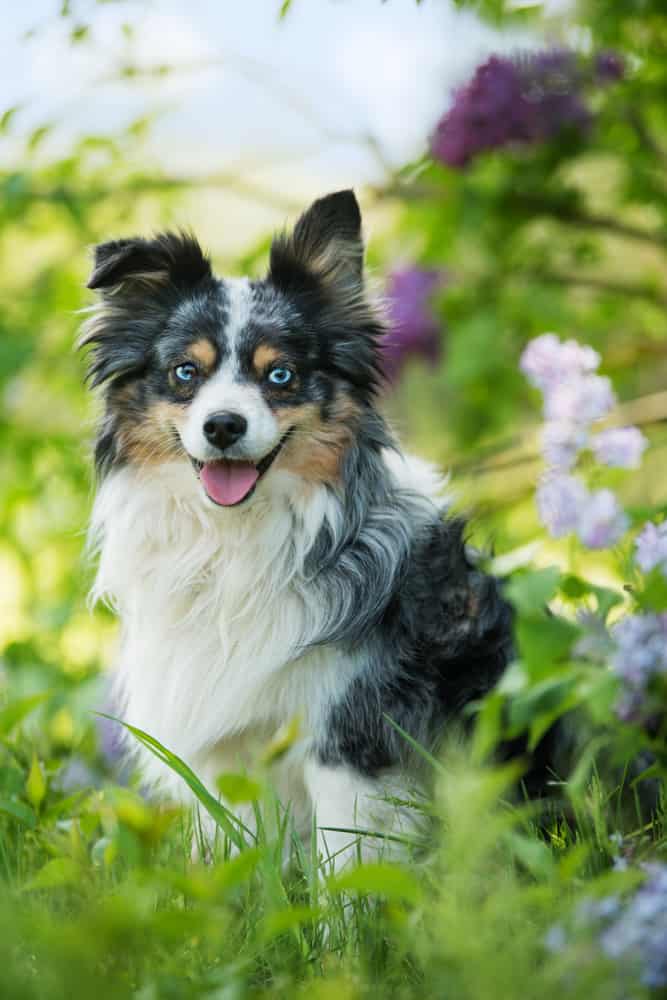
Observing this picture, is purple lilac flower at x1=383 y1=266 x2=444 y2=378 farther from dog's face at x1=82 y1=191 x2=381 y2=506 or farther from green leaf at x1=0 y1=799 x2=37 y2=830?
green leaf at x1=0 y1=799 x2=37 y2=830

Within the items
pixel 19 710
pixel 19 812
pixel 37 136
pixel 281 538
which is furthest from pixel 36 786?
pixel 37 136

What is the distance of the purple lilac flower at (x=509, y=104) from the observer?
3859 mm

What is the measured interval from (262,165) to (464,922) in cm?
397

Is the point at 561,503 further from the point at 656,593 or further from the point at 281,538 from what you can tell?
the point at 281,538

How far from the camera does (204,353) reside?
304cm

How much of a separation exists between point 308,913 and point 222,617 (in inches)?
55.3

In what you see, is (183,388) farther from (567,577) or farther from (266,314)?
(567,577)

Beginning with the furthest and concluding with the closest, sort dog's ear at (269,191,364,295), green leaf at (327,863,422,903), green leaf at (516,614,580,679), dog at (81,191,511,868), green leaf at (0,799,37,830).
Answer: dog's ear at (269,191,364,295) < dog at (81,191,511,868) < green leaf at (0,799,37,830) < green leaf at (516,614,580,679) < green leaf at (327,863,422,903)

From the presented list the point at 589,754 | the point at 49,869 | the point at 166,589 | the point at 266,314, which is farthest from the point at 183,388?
the point at 589,754

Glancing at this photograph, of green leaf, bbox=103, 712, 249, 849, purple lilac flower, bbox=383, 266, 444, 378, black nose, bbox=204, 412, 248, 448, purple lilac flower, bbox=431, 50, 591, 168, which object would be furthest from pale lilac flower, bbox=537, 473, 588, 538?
purple lilac flower, bbox=383, 266, 444, 378

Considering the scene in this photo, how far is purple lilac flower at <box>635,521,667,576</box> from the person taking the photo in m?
1.98

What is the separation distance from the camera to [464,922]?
1646 millimetres

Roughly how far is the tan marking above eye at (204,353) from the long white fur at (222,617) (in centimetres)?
30

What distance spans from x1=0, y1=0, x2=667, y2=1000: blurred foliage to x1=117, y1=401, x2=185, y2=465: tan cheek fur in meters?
0.62
